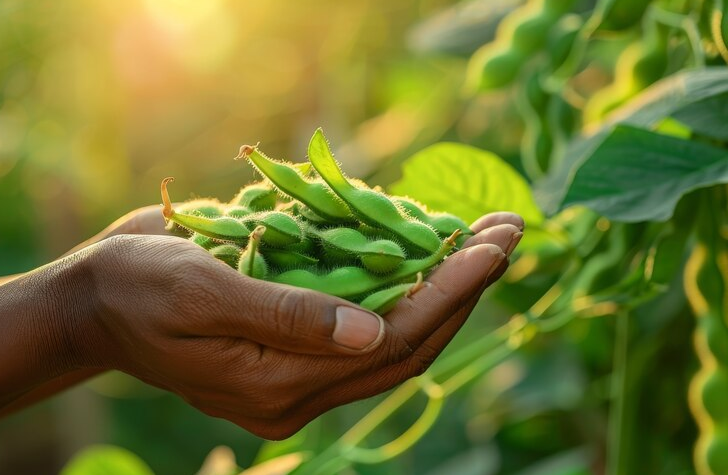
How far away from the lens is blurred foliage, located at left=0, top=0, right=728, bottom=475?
144cm

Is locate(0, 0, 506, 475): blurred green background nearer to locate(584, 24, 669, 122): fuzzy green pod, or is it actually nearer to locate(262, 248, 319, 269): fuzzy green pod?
locate(584, 24, 669, 122): fuzzy green pod

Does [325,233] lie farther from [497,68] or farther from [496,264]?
[497,68]

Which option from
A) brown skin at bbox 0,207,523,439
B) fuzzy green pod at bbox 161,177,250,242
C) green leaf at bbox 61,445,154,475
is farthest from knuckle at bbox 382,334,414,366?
green leaf at bbox 61,445,154,475

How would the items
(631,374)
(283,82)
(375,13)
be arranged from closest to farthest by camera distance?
(631,374) < (375,13) < (283,82)

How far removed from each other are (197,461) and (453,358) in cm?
365

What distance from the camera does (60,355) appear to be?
3.91 feet

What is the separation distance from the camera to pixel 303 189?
4.02 ft

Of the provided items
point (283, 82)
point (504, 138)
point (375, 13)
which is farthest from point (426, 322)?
point (283, 82)

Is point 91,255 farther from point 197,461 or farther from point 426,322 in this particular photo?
point 197,461

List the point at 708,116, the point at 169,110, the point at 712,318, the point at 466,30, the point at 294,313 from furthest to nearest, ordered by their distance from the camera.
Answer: the point at 169,110 < the point at 466,30 < the point at 712,318 < the point at 708,116 < the point at 294,313

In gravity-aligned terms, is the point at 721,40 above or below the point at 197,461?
above

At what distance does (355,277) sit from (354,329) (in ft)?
0.46

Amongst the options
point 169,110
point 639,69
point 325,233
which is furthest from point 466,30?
point 169,110

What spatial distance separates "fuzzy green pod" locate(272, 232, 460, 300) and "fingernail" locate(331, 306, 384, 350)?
107mm
